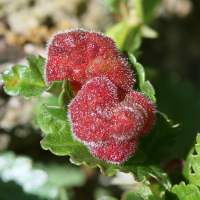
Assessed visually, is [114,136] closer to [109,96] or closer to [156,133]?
[109,96]

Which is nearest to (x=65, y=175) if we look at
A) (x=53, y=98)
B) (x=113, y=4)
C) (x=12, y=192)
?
(x=12, y=192)

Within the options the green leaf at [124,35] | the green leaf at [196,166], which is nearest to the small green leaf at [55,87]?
the green leaf at [196,166]

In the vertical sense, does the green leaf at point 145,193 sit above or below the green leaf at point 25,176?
above

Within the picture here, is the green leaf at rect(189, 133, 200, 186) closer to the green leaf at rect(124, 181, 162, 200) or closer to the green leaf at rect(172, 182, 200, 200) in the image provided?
the green leaf at rect(172, 182, 200, 200)

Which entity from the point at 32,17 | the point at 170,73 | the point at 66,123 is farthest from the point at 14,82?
the point at 170,73

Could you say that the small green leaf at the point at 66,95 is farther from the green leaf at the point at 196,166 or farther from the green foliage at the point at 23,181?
the green foliage at the point at 23,181
